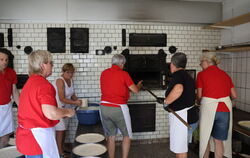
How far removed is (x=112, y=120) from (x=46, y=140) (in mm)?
1089

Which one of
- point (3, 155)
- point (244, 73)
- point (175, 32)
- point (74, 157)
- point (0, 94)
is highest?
point (175, 32)

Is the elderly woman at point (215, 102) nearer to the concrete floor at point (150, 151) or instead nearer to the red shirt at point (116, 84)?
the concrete floor at point (150, 151)

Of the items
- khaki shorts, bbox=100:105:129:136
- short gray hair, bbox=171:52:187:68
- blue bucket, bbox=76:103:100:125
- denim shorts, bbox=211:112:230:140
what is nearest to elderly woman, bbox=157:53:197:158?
short gray hair, bbox=171:52:187:68

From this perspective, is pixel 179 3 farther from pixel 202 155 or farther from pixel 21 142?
pixel 21 142

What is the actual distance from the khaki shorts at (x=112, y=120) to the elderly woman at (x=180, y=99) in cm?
60

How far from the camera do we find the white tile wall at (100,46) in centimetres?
316

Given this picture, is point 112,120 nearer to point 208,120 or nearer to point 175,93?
point 175,93

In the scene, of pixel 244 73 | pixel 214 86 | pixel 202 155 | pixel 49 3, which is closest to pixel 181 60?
pixel 214 86

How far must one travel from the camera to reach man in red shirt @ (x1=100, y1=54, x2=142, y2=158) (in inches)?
94.1

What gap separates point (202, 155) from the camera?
2.46 meters

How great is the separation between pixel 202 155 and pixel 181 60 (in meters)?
1.23

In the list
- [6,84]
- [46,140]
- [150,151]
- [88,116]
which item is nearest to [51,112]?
[46,140]

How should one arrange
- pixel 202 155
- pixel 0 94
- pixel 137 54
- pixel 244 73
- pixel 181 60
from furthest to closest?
pixel 137 54 → pixel 244 73 → pixel 202 155 → pixel 0 94 → pixel 181 60

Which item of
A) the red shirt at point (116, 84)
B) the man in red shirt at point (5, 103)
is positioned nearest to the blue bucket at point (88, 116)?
the red shirt at point (116, 84)
